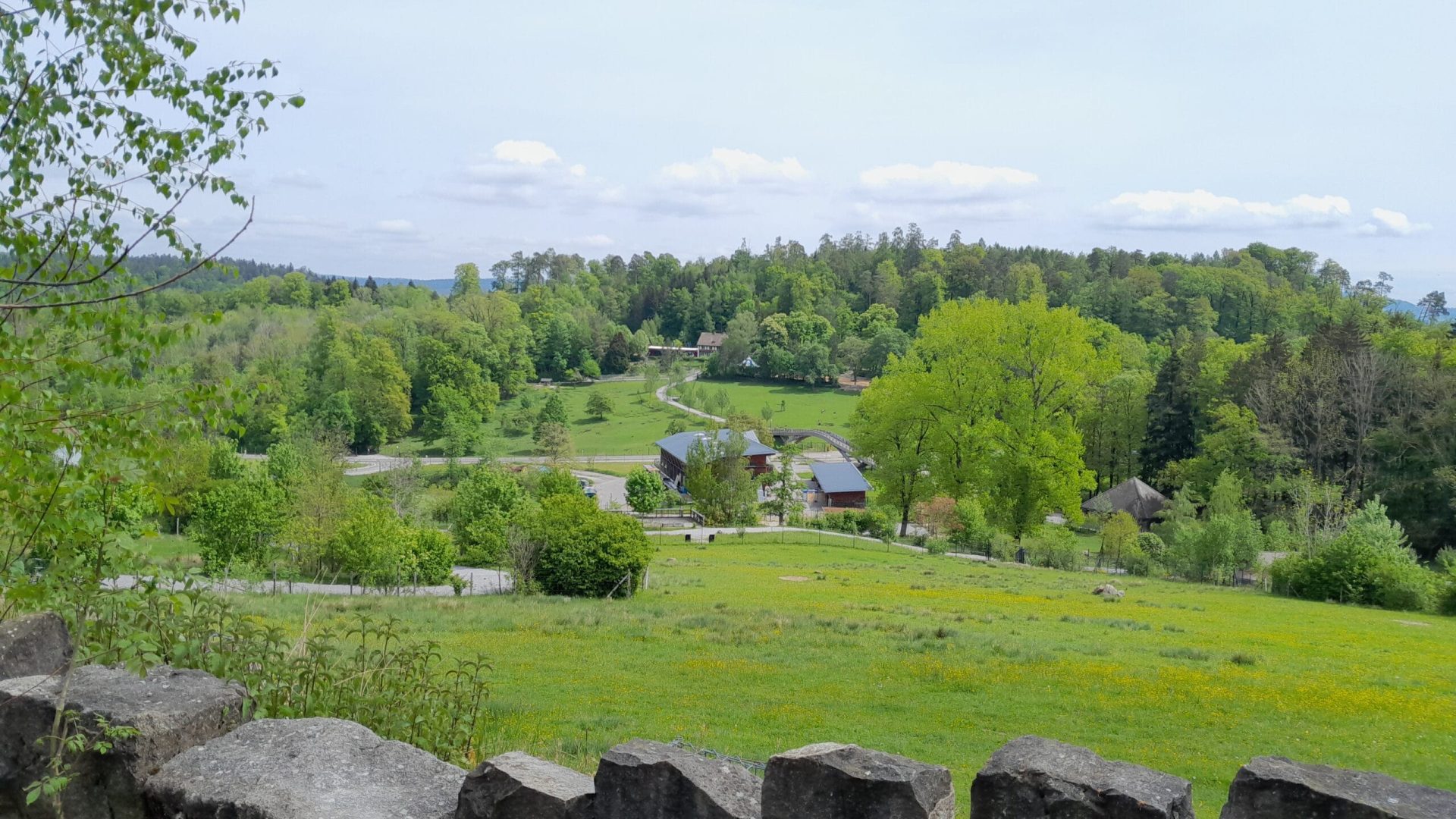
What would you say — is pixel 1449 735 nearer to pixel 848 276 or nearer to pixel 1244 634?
pixel 1244 634

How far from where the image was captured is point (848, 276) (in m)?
167

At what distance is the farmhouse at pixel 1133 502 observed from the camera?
56250 millimetres

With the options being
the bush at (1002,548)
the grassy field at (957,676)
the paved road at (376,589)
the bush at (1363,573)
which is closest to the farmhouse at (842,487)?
the bush at (1002,548)

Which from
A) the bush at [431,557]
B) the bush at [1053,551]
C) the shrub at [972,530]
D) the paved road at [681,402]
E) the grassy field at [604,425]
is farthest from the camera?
the paved road at [681,402]

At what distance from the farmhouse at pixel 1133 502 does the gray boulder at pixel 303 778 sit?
5467 centimetres

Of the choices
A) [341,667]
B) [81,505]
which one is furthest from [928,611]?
[81,505]

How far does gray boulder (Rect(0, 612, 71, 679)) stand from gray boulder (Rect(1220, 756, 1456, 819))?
6.20m

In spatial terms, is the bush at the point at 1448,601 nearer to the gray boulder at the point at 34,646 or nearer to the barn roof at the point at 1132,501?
the barn roof at the point at 1132,501

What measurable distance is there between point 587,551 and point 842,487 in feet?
151

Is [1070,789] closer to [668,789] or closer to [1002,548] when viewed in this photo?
[668,789]

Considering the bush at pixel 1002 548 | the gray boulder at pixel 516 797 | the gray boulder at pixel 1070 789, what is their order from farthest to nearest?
the bush at pixel 1002 548, the gray boulder at pixel 516 797, the gray boulder at pixel 1070 789

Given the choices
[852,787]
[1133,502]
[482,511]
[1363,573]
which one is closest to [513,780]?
[852,787]

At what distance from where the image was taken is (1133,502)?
5709 cm

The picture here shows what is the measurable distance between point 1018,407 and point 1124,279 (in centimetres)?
8804
